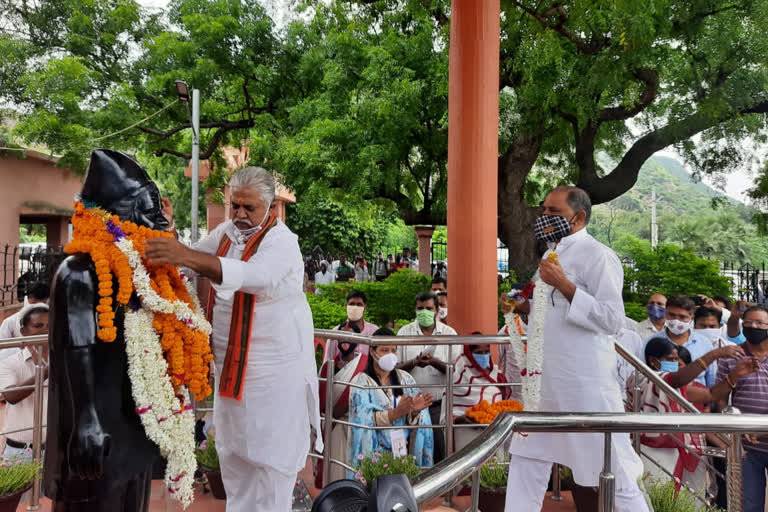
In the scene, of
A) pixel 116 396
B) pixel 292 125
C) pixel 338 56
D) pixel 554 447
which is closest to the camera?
pixel 116 396

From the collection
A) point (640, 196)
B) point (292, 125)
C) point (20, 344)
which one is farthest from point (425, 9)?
point (640, 196)

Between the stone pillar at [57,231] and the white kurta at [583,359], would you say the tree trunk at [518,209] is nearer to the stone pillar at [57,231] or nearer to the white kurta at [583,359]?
the white kurta at [583,359]

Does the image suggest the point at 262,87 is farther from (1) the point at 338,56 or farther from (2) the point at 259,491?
(2) the point at 259,491

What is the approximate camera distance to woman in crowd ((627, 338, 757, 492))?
13.5ft

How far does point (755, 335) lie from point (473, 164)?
332 cm

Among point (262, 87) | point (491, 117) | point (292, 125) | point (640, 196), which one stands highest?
point (640, 196)

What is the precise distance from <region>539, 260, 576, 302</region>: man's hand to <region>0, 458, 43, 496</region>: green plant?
316 cm

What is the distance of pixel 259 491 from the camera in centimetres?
276

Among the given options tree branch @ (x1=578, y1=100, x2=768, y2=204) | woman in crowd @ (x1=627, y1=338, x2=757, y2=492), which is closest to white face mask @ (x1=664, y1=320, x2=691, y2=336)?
woman in crowd @ (x1=627, y1=338, x2=757, y2=492)

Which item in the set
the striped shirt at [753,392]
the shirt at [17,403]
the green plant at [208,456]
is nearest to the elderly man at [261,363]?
the green plant at [208,456]

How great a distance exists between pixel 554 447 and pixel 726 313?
5.97 metres

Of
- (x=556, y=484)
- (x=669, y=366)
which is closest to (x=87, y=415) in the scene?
(x=556, y=484)

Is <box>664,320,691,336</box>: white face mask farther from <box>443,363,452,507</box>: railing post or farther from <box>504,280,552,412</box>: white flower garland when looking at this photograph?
<box>504,280,552,412</box>: white flower garland

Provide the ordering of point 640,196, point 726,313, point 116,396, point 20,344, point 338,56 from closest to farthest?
point 116,396, point 20,344, point 726,313, point 338,56, point 640,196
